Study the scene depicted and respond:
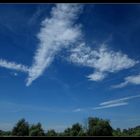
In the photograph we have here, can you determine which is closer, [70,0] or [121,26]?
[70,0]

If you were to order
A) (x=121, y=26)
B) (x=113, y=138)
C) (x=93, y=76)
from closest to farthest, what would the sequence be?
1. (x=113, y=138)
2. (x=121, y=26)
3. (x=93, y=76)

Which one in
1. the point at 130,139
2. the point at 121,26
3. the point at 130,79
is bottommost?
the point at 130,139

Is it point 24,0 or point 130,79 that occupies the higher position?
point 130,79

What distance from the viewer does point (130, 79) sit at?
2294cm

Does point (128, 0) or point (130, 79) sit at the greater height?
point (130, 79)

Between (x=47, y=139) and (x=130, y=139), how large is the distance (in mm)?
458

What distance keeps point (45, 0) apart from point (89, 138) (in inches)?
32.1

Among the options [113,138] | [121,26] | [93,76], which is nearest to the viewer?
[113,138]

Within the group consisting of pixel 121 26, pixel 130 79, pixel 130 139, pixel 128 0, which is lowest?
pixel 130 139

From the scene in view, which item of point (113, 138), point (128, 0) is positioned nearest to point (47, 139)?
point (113, 138)

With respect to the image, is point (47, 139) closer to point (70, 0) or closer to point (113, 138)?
point (113, 138)

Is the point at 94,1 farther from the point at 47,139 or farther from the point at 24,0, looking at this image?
the point at 47,139

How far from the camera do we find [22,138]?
1.39 m

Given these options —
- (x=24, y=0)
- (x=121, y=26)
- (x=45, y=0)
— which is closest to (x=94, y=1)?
(x=45, y=0)
